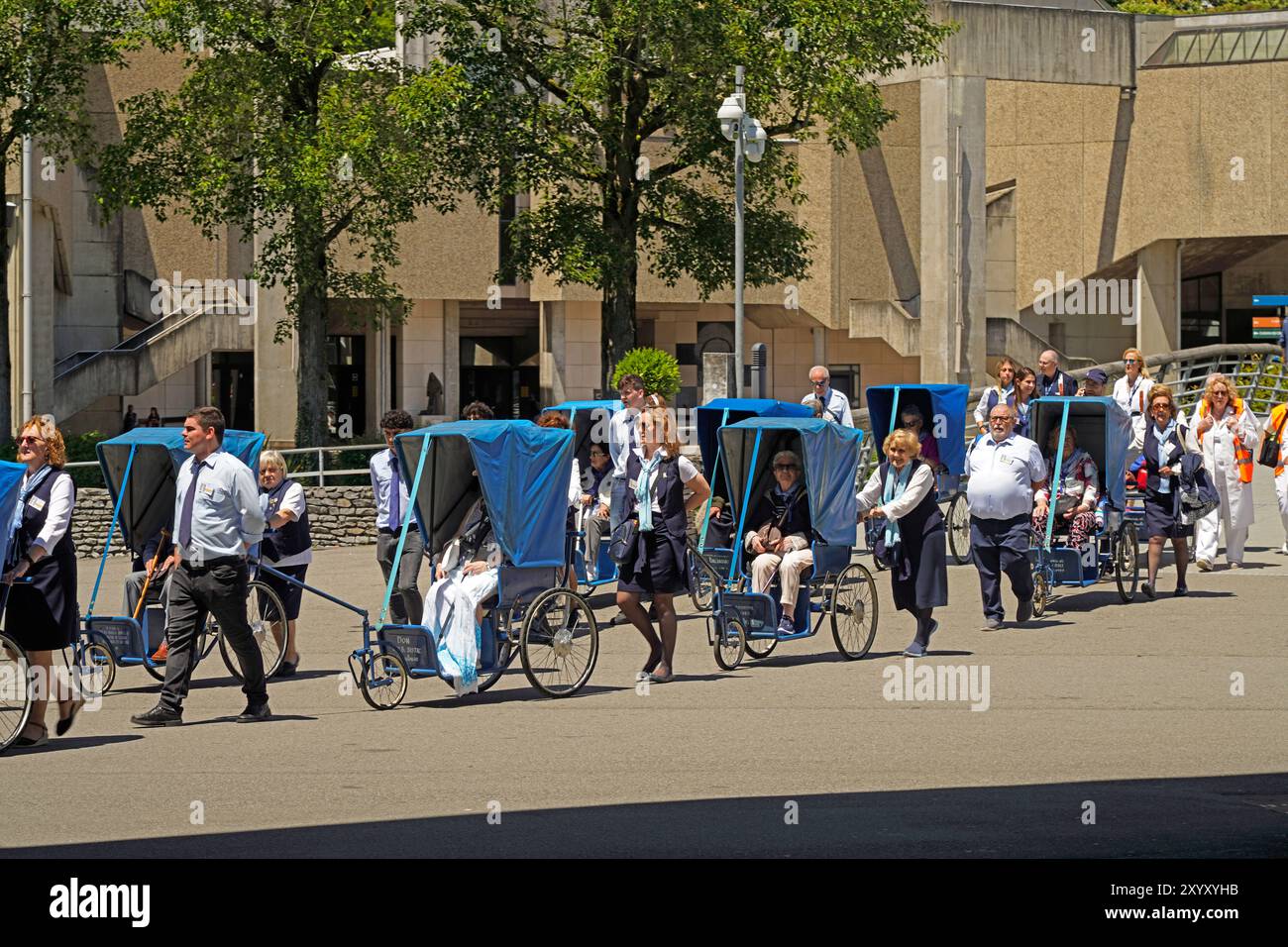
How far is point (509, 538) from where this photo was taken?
13914 millimetres

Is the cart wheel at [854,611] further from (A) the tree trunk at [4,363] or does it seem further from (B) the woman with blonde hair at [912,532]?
(A) the tree trunk at [4,363]

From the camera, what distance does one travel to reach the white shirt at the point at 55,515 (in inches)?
475

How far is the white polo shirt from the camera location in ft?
56.6

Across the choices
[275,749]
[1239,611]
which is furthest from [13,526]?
[1239,611]

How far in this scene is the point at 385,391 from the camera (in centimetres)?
5206

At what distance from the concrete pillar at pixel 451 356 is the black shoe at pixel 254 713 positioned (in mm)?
38837

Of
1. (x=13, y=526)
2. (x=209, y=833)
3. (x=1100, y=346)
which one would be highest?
(x=1100, y=346)

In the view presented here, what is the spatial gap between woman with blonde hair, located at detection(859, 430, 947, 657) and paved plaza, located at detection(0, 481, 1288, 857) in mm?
483

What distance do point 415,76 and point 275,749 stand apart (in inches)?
806

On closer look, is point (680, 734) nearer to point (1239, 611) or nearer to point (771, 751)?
point (771, 751)

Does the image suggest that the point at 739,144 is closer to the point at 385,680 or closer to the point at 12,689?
the point at 385,680

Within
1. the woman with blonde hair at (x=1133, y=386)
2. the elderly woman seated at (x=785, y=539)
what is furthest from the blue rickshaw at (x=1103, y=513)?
the elderly woman seated at (x=785, y=539)

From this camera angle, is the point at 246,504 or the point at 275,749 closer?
the point at 275,749

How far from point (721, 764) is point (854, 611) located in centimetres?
510
